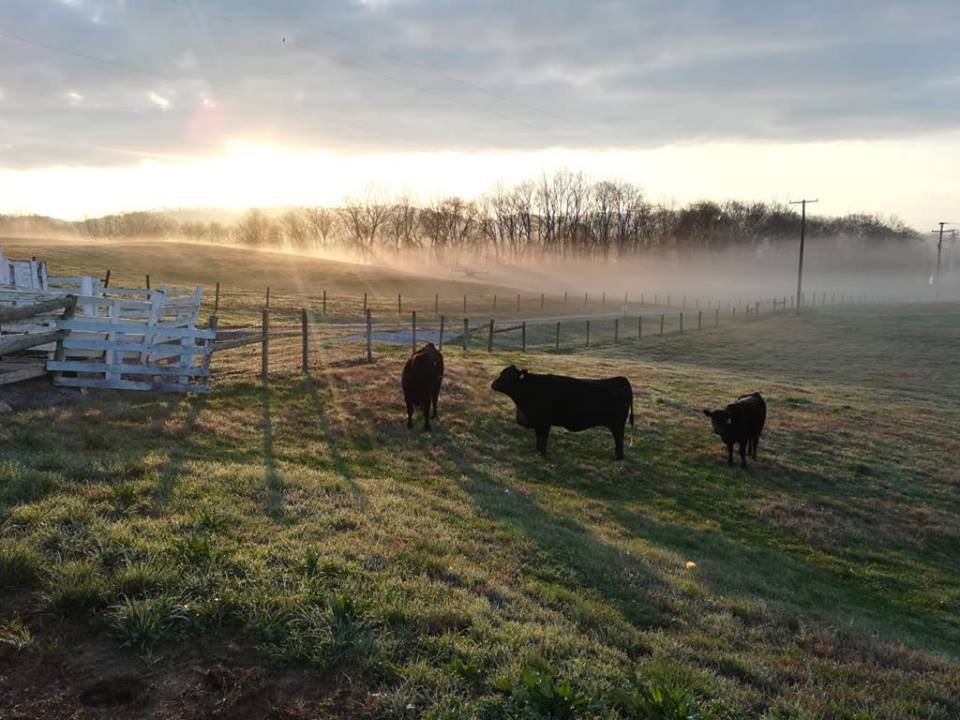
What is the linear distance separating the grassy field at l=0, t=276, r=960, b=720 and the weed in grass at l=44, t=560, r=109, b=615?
14mm

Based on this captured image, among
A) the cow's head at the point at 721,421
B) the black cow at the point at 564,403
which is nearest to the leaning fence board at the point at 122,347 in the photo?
the black cow at the point at 564,403

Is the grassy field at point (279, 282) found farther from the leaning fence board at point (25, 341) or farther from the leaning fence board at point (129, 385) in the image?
the leaning fence board at point (25, 341)

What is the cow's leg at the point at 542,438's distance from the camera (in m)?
12.5

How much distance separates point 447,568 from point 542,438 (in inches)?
283

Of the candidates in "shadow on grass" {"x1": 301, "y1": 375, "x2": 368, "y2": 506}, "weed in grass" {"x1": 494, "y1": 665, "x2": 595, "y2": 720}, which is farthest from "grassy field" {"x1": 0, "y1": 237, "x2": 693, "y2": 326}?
"weed in grass" {"x1": 494, "y1": 665, "x2": 595, "y2": 720}

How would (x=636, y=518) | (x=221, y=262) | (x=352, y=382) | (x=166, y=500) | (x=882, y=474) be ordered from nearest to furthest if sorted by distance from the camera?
1. (x=166, y=500)
2. (x=636, y=518)
3. (x=882, y=474)
4. (x=352, y=382)
5. (x=221, y=262)

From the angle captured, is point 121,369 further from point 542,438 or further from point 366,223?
point 366,223

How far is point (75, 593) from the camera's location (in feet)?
13.6

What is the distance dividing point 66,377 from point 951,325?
61.2m

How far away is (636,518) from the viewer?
9742 millimetres

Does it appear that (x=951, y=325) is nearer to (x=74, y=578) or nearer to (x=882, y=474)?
(x=882, y=474)

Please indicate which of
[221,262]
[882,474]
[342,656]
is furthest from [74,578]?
[221,262]

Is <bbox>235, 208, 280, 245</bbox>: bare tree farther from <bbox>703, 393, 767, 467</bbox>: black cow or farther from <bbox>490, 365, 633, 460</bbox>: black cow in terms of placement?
<bbox>703, 393, 767, 467</bbox>: black cow

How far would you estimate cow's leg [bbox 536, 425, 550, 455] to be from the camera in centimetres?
1254
